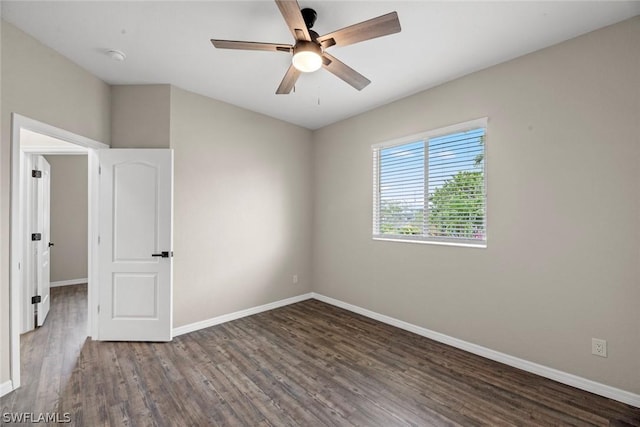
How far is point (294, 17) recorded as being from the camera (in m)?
1.65

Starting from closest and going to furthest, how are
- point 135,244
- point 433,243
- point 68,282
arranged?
1. point 135,244
2. point 433,243
3. point 68,282

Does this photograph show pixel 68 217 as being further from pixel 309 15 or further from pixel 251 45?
pixel 309 15

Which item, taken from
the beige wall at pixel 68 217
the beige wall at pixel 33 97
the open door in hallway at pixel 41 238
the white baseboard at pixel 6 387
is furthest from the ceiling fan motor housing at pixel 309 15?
the beige wall at pixel 68 217

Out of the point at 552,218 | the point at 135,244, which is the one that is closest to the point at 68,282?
the point at 135,244

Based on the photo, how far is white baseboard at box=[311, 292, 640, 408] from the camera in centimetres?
214

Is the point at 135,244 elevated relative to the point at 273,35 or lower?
lower

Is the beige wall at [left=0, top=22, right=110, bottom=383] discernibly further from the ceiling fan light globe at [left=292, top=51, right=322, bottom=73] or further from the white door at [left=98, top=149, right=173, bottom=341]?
the ceiling fan light globe at [left=292, top=51, right=322, bottom=73]

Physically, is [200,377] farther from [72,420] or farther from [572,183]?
[572,183]

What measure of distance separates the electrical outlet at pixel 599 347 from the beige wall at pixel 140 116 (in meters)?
4.39

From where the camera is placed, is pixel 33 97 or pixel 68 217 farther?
pixel 68 217

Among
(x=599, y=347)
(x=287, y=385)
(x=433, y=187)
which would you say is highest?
(x=433, y=187)

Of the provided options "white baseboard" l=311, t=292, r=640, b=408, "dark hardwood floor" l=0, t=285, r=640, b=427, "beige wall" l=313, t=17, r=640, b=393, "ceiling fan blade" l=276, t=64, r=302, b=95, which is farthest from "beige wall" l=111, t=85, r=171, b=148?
"white baseboard" l=311, t=292, r=640, b=408

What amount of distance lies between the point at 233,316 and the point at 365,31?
3.52 metres

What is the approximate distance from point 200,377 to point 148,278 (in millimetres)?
1276
